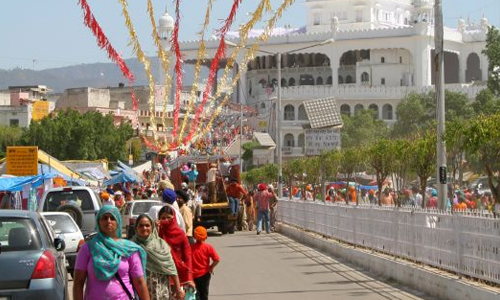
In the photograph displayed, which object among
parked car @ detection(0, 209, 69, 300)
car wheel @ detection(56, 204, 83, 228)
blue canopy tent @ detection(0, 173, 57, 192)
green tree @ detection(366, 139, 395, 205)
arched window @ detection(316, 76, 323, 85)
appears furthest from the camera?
arched window @ detection(316, 76, 323, 85)

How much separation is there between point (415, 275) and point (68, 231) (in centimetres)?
593

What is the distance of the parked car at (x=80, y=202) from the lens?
843 inches

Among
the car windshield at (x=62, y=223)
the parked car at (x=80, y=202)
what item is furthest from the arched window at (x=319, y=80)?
the car windshield at (x=62, y=223)

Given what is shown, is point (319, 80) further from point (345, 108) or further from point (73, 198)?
point (73, 198)

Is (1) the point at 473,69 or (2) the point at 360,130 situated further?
(1) the point at 473,69

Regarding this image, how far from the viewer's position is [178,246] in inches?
418

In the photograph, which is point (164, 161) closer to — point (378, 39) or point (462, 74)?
point (378, 39)

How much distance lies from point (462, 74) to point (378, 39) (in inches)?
468

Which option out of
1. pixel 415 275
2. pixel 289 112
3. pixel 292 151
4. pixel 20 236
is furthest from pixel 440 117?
pixel 289 112

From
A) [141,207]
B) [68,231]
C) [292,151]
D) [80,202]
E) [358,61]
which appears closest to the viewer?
[68,231]

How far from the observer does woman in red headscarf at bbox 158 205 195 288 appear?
34.7 ft

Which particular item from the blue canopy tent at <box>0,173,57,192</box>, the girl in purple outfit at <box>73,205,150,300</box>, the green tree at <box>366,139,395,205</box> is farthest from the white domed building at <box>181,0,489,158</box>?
the girl in purple outfit at <box>73,205,150,300</box>

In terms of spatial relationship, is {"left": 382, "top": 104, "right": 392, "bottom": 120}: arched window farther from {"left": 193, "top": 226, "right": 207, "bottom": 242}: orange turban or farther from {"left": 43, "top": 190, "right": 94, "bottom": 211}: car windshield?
{"left": 193, "top": 226, "right": 207, "bottom": 242}: orange turban

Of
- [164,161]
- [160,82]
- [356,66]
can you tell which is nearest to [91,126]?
[164,161]
